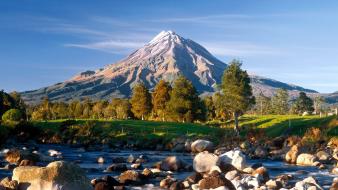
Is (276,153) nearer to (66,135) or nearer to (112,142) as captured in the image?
(112,142)

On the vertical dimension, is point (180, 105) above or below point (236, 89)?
below

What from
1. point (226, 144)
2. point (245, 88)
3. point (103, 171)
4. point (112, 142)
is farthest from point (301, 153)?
point (112, 142)

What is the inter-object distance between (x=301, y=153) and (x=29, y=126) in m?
57.9

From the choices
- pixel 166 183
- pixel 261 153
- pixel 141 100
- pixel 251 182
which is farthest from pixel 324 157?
pixel 141 100

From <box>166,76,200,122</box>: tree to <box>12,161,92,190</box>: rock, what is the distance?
79444 millimetres

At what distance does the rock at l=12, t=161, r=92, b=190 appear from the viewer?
23797 mm

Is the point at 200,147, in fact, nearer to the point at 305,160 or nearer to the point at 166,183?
the point at 305,160

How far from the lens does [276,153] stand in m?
60.4

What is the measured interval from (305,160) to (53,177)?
33783 millimetres

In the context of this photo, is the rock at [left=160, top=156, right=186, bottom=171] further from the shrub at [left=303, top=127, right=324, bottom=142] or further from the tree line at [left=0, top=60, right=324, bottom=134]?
the tree line at [left=0, top=60, right=324, bottom=134]

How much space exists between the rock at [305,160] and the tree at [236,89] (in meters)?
33.5

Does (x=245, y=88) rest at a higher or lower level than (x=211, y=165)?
higher

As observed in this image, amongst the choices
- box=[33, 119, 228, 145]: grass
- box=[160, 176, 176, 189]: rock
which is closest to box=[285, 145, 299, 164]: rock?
box=[33, 119, 228, 145]: grass

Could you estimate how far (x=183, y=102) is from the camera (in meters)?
104
